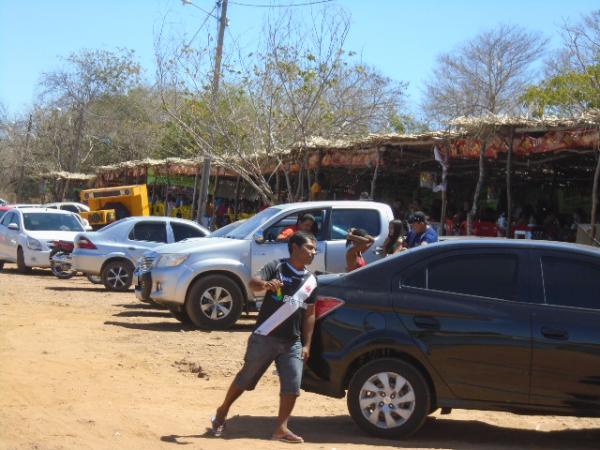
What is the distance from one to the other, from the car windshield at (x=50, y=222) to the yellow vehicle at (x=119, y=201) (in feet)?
13.3

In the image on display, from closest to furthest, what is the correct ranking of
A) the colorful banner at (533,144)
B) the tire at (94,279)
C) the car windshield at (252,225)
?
the car windshield at (252,225) → the colorful banner at (533,144) → the tire at (94,279)

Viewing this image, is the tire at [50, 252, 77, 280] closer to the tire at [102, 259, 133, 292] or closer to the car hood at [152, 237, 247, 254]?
the tire at [102, 259, 133, 292]

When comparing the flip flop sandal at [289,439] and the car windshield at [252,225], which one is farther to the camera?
the car windshield at [252,225]

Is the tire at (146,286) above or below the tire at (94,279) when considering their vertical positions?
above

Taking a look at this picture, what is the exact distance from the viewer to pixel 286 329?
688 cm

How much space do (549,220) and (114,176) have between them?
25.0m

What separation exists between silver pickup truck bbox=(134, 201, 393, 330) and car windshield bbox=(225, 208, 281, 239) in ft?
0.07

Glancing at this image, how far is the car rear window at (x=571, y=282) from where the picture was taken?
273 inches

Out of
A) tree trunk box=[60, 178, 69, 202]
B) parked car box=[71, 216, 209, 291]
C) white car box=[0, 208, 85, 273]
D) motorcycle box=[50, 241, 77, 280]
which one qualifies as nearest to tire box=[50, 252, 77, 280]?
motorcycle box=[50, 241, 77, 280]

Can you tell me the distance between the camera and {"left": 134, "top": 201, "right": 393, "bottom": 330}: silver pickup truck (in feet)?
42.9

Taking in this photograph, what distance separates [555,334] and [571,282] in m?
0.45

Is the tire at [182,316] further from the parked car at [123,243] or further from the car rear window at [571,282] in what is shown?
the car rear window at [571,282]

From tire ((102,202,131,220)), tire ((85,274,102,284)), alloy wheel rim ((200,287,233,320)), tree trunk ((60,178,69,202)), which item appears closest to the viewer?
alloy wheel rim ((200,287,233,320))

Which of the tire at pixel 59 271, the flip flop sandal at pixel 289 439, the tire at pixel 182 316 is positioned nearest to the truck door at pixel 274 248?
the tire at pixel 182 316
